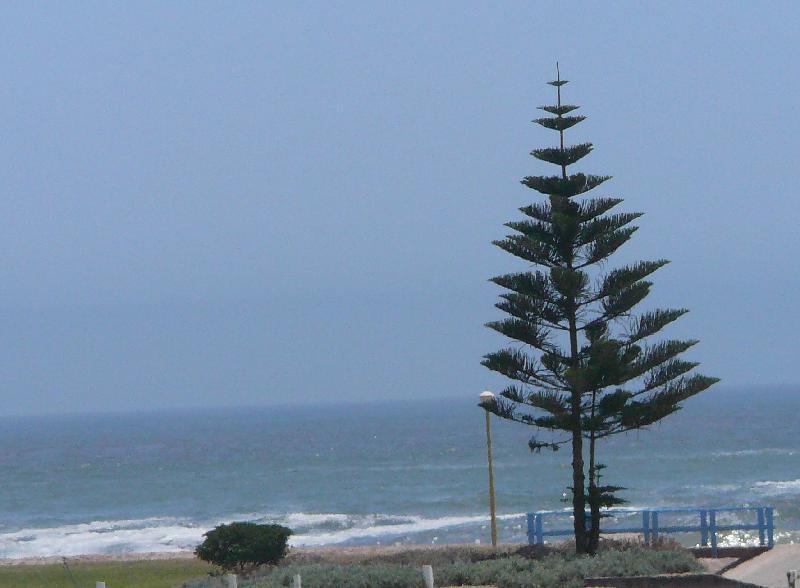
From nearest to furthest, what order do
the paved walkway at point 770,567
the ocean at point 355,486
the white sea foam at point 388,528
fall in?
the paved walkway at point 770,567, the white sea foam at point 388,528, the ocean at point 355,486

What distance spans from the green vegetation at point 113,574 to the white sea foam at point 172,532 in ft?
24.9

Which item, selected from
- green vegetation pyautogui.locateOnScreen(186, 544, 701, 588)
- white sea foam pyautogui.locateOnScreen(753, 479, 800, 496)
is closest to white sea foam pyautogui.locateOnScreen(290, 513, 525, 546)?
white sea foam pyautogui.locateOnScreen(753, 479, 800, 496)

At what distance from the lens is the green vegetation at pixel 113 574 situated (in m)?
22.0

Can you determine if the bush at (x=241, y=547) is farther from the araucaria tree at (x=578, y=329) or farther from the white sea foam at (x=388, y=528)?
the white sea foam at (x=388, y=528)

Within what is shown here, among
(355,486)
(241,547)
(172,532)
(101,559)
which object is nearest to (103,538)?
(172,532)

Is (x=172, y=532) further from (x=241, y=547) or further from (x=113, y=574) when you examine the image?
(x=241, y=547)

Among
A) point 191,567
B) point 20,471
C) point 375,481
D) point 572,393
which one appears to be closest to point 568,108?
point 572,393

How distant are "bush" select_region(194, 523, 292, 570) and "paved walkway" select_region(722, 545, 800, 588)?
20.7ft

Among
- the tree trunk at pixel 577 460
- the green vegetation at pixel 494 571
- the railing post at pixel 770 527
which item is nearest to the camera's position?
the green vegetation at pixel 494 571

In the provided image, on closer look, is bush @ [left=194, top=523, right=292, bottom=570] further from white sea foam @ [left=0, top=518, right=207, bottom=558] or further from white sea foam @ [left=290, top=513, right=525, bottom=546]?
white sea foam @ [left=290, top=513, right=525, bottom=546]

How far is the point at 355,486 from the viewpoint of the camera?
55.4 m

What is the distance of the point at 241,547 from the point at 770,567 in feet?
23.7

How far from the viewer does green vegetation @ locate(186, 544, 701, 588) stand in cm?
1691

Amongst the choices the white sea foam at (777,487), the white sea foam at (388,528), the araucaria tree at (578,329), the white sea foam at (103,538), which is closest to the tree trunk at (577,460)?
the araucaria tree at (578,329)
